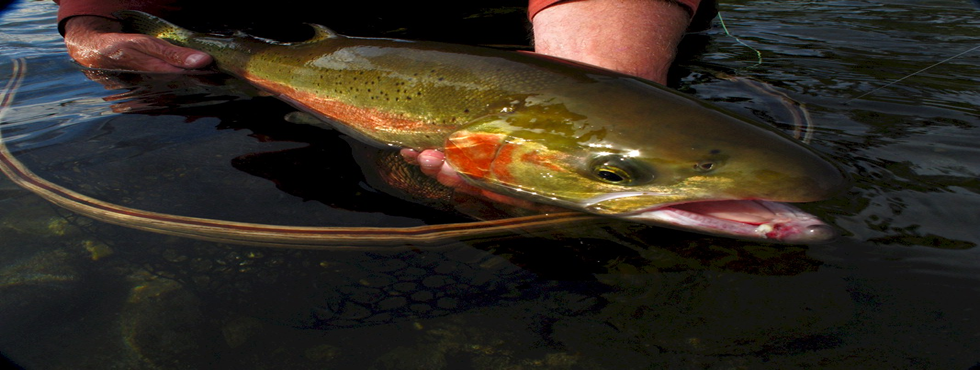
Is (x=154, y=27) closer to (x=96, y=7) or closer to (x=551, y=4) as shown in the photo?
(x=96, y=7)

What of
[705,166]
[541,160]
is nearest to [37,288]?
[541,160]

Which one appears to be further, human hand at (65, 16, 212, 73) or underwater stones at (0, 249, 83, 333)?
human hand at (65, 16, 212, 73)

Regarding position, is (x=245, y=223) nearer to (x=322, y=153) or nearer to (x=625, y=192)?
(x=322, y=153)

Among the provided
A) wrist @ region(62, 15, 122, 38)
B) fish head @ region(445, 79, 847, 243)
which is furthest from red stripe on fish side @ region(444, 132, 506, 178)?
wrist @ region(62, 15, 122, 38)

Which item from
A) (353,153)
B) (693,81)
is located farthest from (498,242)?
(693,81)

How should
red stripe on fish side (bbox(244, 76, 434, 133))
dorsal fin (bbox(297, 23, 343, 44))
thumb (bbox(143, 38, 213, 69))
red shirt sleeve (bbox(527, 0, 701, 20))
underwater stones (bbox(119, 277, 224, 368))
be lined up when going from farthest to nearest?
thumb (bbox(143, 38, 213, 69)), red shirt sleeve (bbox(527, 0, 701, 20)), dorsal fin (bbox(297, 23, 343, 44)), red stripe on fish side (bbox(244, 76, 434, 133)), underwater stones (bbox(119, 277, 224, 368))

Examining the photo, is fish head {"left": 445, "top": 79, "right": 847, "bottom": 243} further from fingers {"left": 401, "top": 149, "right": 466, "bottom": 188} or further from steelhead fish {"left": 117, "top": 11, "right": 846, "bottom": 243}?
fingers {"left": 401, "top": 149, "right": 466, "bottom": 188}
